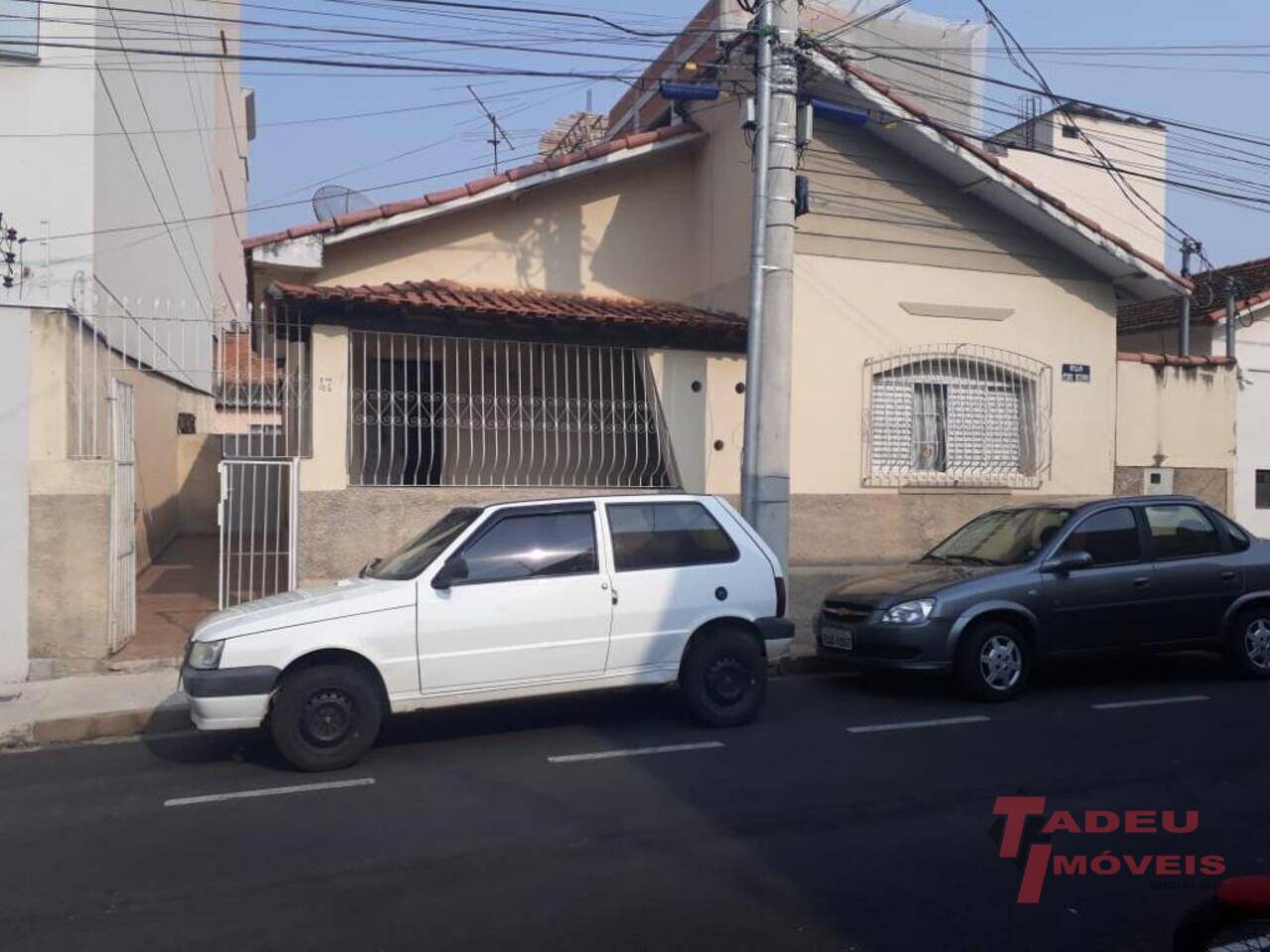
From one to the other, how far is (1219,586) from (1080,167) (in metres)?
18.0

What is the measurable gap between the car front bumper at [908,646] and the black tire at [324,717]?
149 inches

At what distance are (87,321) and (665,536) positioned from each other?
5844 millimetres

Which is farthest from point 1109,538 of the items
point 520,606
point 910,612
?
point 520,606

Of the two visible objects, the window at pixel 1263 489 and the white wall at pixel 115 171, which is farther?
the window at pixel 1263 489

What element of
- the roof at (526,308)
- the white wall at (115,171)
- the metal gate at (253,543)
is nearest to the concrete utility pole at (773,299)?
the roof at (526,308)

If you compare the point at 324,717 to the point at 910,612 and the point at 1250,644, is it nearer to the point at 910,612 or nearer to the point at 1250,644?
the point at 910,612

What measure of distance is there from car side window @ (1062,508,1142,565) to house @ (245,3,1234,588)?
4.70 metres

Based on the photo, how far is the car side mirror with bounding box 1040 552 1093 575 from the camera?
29.9ft

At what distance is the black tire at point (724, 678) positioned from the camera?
8.02m

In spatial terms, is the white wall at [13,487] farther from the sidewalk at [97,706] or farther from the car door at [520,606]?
the car door at [520,606]

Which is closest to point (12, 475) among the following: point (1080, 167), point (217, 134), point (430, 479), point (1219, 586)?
point (430, 479)

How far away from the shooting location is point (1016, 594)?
8922 millimetres

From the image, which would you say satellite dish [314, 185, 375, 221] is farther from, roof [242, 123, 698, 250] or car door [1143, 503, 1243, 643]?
car door [1143, 503, 1243, 643]

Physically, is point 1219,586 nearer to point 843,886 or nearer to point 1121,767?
point 1121,767
